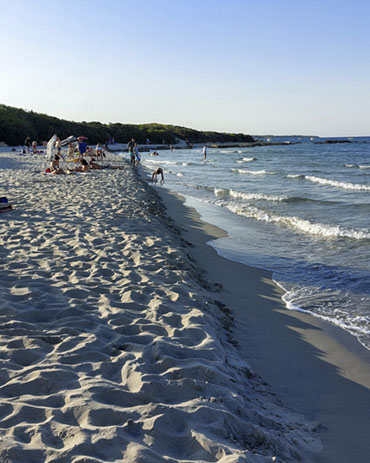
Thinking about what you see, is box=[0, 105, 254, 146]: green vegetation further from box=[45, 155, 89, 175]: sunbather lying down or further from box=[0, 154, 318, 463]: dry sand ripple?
box=[0, 154, 318, 463]: dry sand ripple

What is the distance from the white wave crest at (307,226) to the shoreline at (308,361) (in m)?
4.09

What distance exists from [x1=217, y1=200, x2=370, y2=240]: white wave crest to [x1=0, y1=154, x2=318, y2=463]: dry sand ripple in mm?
5120

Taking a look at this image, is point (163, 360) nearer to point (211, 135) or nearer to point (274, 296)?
point (274, 296)

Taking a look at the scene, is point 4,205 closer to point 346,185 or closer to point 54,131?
point 346,185

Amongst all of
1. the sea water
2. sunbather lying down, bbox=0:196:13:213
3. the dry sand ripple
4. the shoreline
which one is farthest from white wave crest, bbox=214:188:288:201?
the dry sand ripple

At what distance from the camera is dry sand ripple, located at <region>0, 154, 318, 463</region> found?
7.98 ft

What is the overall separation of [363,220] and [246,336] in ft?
29.6

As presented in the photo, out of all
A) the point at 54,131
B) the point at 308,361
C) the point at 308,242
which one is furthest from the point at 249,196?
the point at 54,131

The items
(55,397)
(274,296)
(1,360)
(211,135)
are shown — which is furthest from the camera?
(211,135)

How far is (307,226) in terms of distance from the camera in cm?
1091

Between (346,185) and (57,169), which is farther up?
(57,169)

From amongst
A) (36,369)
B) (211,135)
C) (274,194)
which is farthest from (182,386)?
(211,135)

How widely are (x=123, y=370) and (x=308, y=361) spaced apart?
2.01m

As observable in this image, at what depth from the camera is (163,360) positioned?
3.41 m
